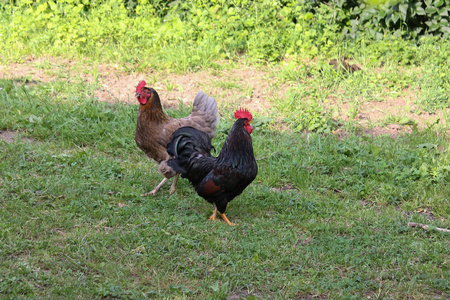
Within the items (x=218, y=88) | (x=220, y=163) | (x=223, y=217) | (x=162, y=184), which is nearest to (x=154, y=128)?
(x=162, y=184)

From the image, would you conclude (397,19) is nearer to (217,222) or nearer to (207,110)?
(207,110)

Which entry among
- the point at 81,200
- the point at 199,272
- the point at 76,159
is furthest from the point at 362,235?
the point at 76,159

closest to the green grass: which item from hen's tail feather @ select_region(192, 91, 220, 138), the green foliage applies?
hen's tail feather @ select_region(192, 91, 220, 138)

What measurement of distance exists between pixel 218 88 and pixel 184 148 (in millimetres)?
3322

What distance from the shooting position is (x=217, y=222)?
4.89 meters

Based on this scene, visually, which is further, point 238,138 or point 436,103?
point 436,103

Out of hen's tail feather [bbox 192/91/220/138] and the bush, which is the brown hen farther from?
the bush

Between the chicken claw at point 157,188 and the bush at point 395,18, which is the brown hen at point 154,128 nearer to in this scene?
the chicken claw at point 157,188

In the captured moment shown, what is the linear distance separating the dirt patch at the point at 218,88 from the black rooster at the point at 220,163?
8.70 ft

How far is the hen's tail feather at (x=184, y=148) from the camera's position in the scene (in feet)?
16.4

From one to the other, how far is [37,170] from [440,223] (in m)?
4.50

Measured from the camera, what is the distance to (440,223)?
16.5 feet

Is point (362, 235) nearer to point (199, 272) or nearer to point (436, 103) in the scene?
point (199, 272)

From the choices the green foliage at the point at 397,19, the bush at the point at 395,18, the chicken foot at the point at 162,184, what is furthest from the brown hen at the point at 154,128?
the green foliage at the point at 397,19
